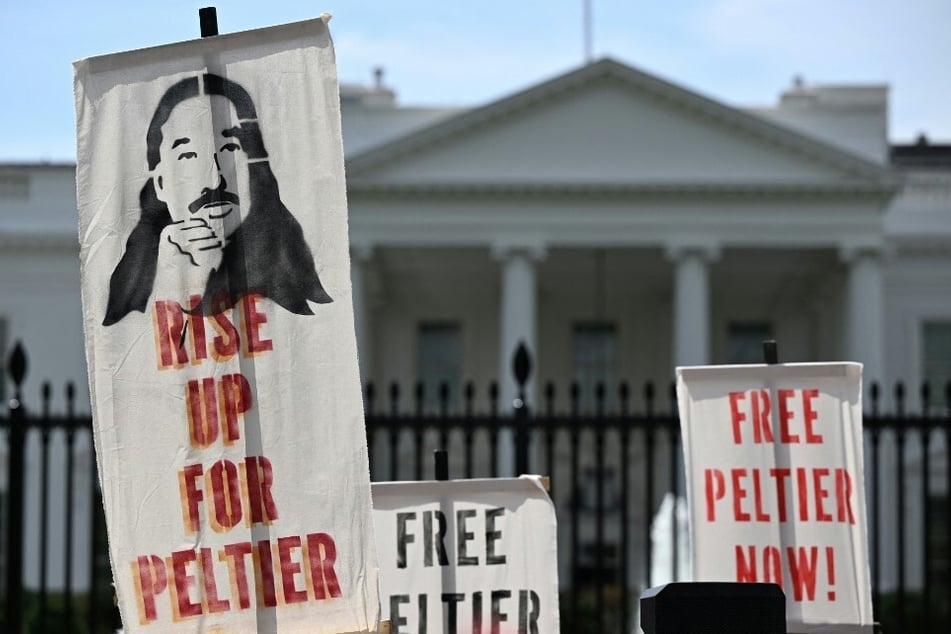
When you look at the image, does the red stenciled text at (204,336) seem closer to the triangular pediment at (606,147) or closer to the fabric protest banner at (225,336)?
the fabric protest banner at (225,336)

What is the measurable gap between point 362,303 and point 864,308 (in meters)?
9.56

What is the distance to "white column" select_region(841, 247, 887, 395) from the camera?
109ft

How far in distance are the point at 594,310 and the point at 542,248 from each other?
429 centimetres

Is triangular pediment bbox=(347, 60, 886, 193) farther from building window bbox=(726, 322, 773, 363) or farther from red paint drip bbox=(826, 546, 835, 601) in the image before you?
red paint drip bbox=(826, 546, 835, 601)

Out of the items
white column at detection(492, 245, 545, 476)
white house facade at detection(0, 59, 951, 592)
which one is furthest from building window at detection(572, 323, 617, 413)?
white column at detection(492, 245, 545, 476)

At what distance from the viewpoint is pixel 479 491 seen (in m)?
Answer: 5.86

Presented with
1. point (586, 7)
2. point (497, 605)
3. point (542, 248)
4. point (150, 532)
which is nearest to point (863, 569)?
point (497, 605)

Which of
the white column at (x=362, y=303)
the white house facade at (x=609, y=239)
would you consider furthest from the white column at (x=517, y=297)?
the white column at (x=362, y=303)

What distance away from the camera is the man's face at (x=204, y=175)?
14.3 ft

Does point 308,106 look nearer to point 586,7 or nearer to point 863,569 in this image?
point 863,569

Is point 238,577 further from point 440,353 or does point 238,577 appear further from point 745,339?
point 745,339

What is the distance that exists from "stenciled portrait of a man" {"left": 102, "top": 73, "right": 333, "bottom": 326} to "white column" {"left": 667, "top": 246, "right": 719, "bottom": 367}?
94.9ft

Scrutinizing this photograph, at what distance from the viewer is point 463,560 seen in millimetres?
5855

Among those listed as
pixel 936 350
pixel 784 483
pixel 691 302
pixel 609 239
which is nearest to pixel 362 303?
pixel 609 239
